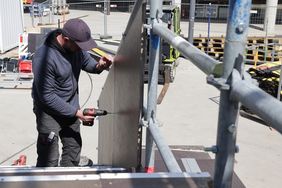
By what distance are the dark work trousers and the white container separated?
1095 centimetres

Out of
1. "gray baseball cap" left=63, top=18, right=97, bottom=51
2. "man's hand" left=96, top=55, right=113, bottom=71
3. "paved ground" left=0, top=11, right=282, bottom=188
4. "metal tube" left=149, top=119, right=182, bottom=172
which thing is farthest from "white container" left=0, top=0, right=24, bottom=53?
"metal tube" left=149, top=119, right=182, bottom=172

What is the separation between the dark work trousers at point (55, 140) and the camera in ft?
11.9

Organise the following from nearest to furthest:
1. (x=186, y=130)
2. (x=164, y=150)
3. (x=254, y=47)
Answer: (x=164, y=150) < (x=186, y=130) < (x=254, y=47)

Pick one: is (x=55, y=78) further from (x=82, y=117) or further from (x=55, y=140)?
(x=55, y=140)

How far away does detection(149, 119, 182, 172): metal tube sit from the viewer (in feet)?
6.55

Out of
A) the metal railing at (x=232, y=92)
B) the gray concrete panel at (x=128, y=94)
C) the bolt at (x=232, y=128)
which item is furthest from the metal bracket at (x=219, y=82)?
the gray concrete panel at (x=128, y=94)

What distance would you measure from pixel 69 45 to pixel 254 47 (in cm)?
927

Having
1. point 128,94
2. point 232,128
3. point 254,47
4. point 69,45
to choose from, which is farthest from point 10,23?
point 232,128

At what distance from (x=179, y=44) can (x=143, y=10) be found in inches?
27.9

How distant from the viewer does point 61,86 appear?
356 centimetres

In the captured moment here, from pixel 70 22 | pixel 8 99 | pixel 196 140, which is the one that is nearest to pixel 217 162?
pixel 70 22

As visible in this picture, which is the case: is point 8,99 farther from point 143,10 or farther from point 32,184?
point 32,184

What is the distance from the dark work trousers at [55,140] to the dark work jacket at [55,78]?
0.26 ft

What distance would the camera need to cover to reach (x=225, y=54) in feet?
3.99
